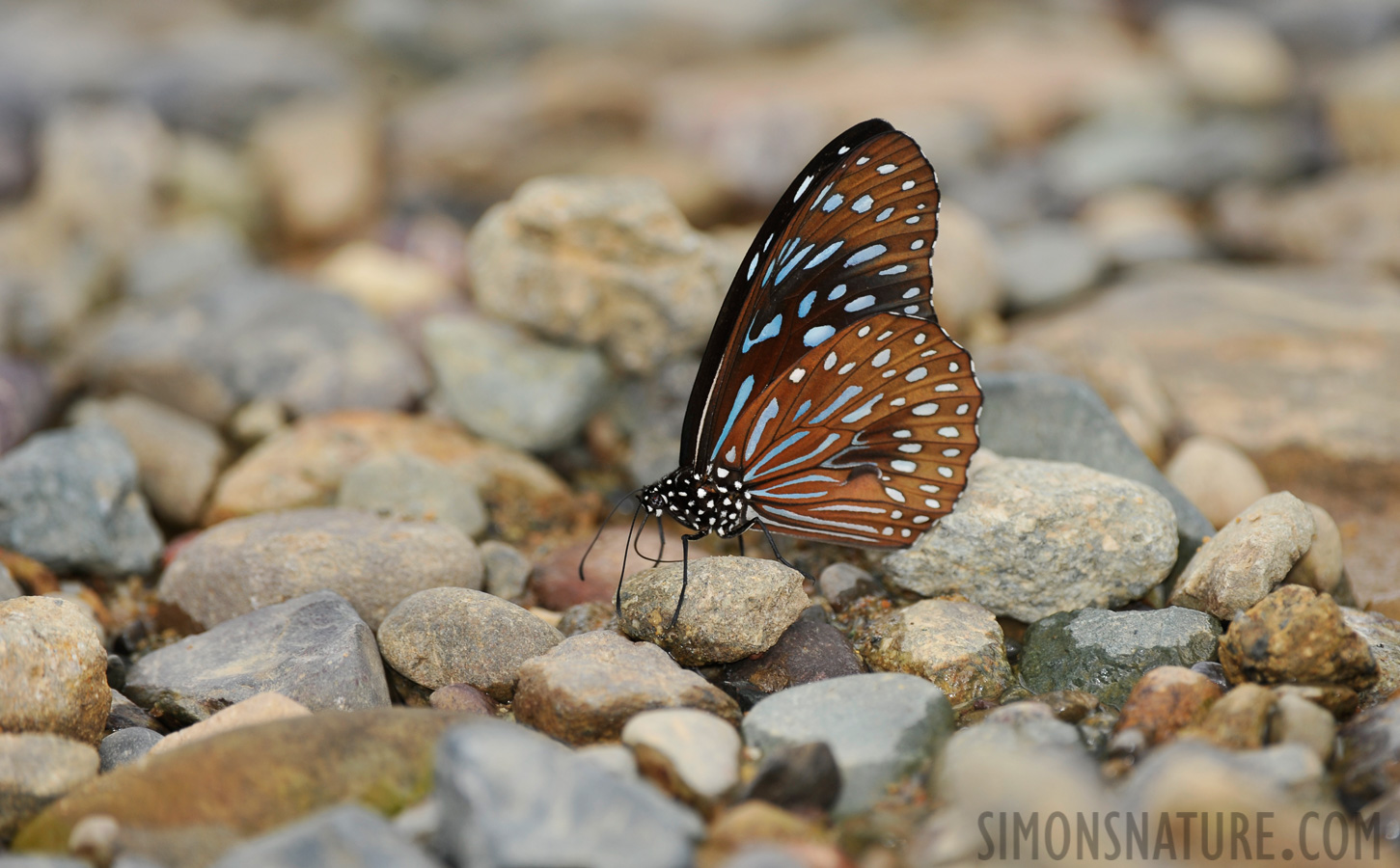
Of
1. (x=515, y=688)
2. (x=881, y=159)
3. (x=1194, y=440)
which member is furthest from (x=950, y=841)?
(x=1194, y=440)

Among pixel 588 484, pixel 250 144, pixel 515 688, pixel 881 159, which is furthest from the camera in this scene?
pixel 250 144

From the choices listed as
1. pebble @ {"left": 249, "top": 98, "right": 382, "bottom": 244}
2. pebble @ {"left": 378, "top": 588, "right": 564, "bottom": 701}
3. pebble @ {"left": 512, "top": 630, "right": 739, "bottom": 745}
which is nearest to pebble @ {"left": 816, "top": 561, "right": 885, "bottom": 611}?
pebble @ {"left": 512, "top": 630, "right": 739, "bottom": 745}

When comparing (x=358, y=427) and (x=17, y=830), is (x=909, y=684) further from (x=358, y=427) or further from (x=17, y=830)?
(x=358, y=427)

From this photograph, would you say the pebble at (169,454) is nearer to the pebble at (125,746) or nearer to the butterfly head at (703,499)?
the pebble at (125,746)

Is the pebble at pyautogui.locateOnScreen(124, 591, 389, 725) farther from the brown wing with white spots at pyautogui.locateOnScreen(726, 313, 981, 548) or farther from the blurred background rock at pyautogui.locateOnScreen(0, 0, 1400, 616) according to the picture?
the brown wing with white spots at pyautogui.locateOnScreen(726, 313, 981, 548)

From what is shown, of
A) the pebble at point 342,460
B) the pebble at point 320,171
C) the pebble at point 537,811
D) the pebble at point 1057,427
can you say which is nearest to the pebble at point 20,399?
the pebble at point 342,460

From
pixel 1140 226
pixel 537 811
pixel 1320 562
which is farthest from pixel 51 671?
pixel 1140 226
